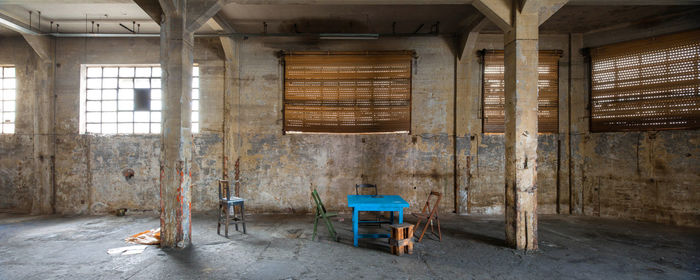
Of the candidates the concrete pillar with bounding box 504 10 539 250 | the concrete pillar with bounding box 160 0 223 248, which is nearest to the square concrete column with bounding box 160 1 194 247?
the concrete pillar with bounding box 160 0 223 248

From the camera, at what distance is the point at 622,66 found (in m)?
7.88

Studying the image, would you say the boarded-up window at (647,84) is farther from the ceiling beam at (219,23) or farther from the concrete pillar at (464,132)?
the ceiling beam at (219,23)

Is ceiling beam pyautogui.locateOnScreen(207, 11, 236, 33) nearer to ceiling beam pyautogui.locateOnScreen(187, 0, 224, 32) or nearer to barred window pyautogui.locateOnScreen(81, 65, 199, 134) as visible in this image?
ceiling beam pyautogui.locateOnScreen(187, 0, 224, 32)

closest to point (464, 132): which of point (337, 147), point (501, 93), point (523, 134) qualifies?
point (501, 93)

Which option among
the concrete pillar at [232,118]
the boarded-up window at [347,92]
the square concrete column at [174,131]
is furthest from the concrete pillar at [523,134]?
the concrete pillar at [232,118]

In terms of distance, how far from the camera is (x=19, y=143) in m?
8.52

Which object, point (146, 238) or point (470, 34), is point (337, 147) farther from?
point (146, 238)

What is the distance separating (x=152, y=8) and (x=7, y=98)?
691 cm

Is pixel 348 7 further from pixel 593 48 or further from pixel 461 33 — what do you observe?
pixel 593 48

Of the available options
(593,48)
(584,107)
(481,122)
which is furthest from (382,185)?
(593,48)

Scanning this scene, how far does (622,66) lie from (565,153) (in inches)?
97.6

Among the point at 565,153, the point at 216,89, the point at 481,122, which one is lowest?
the point at 565,153

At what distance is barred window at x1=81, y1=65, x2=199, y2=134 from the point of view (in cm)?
871

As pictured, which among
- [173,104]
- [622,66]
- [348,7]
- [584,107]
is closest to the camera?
[173,104]
